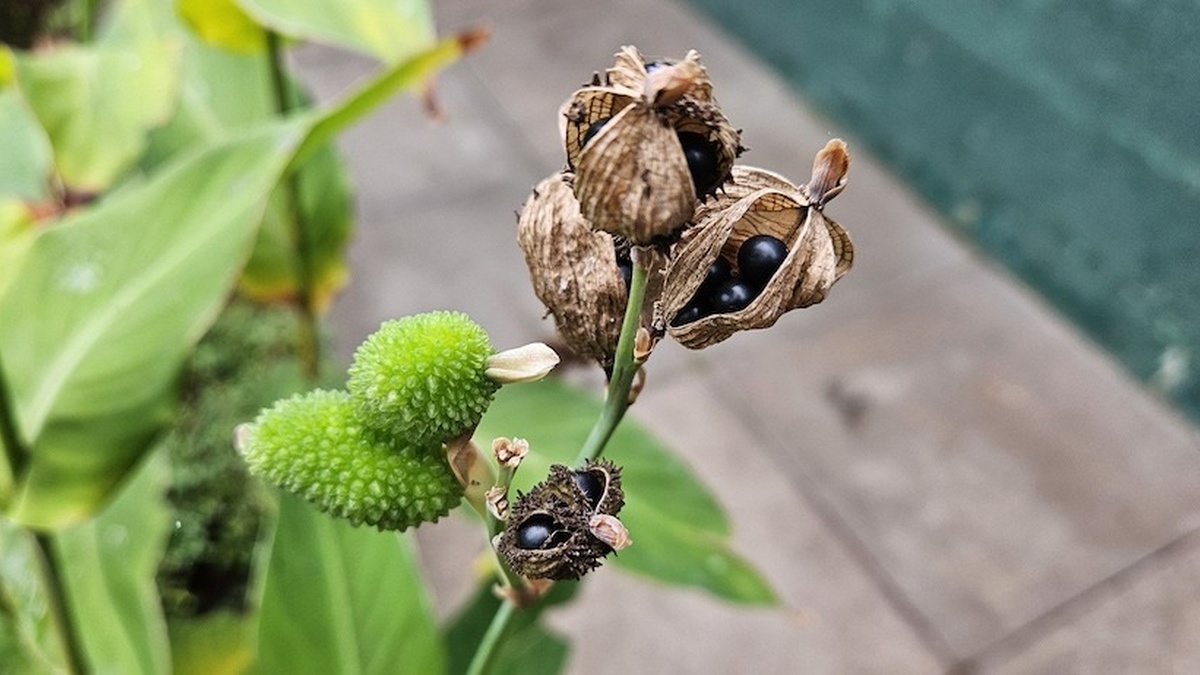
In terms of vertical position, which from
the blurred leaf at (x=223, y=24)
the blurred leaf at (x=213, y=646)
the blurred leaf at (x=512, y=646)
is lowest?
the blurred leaf at (x=213, y=646)

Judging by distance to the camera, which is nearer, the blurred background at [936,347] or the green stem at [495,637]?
the green stem at [495,637]

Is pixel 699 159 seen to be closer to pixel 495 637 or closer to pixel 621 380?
pixel 621 380

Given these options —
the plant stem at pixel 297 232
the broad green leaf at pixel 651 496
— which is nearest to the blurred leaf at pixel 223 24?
the plant stem at pixel 297 232

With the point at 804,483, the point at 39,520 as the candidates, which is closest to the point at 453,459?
the point at 39,520

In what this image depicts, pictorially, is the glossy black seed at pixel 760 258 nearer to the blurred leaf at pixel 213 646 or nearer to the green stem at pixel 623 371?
the green stem at pixel 623 371

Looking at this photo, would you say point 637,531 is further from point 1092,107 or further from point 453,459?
point 1092,107

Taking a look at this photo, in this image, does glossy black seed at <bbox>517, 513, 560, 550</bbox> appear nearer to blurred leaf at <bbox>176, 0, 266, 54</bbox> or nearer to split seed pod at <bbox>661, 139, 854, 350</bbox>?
split seed pod at <bbox>661, 139, 854, 350</bbox>
